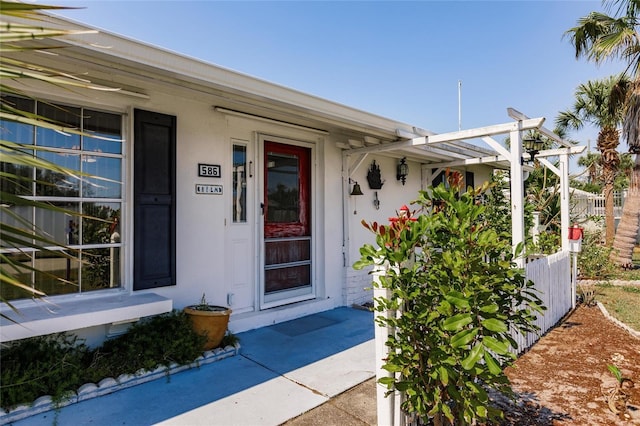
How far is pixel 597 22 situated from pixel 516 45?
2042mm

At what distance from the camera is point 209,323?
137 inches

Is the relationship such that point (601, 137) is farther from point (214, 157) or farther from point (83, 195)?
point (83, 195)

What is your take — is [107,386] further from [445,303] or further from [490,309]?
[490,309]

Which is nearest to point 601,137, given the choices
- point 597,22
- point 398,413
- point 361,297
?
point 597,22

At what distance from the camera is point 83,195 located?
128 inches

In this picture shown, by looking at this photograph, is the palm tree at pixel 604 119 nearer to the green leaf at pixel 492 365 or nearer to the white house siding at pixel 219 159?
the white house siding at pixel 219 159

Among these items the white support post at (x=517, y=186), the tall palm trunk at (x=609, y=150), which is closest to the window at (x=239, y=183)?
the white support post at (x=517, y=186)

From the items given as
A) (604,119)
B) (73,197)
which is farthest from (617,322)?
(604,119)

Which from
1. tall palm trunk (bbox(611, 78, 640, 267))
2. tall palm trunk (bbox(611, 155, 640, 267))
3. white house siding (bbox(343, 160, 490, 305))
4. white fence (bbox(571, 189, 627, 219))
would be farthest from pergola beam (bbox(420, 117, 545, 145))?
white fence (bbox(571, 189, 627, 219))

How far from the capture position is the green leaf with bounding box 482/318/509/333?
5.38 feet

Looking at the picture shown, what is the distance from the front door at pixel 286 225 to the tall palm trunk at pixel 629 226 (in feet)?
29.0

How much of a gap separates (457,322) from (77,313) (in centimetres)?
272

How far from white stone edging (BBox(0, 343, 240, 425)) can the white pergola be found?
2.94 m

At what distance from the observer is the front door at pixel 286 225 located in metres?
4.71
